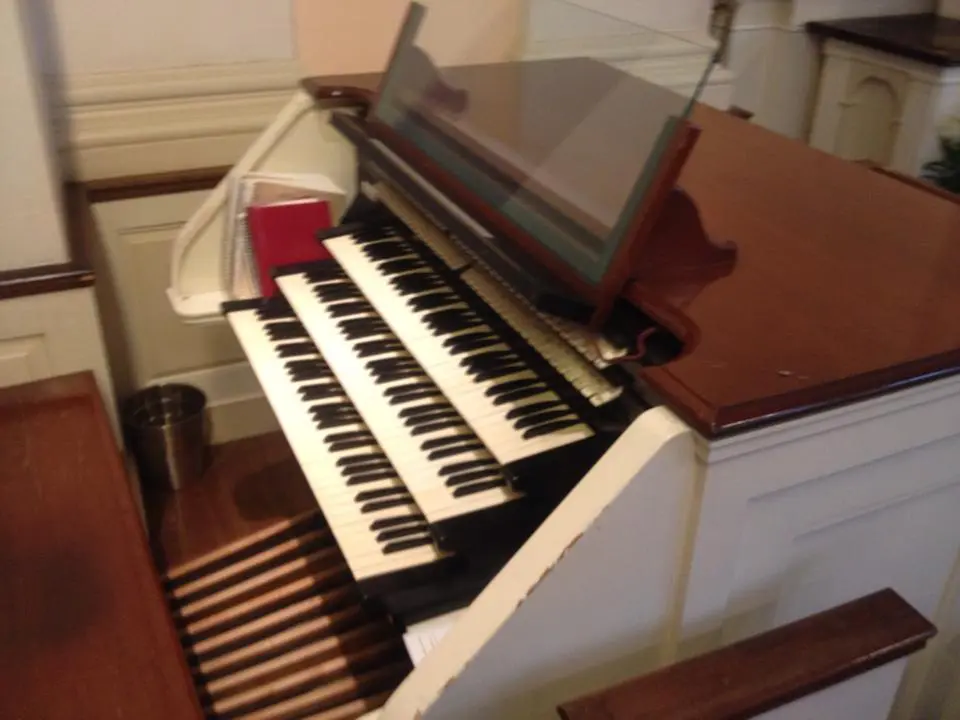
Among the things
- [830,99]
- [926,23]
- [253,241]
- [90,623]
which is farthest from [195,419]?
[926,23]

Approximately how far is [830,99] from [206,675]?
8.22 feet

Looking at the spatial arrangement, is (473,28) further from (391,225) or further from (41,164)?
(41,164)

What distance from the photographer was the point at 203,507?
2.18 metres

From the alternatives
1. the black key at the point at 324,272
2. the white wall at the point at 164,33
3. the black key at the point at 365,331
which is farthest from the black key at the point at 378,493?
the white wall at the point at 164,33

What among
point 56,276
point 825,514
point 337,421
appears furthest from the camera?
point 56,276

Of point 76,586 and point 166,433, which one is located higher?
point 76,586

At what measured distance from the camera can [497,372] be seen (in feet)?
4.13

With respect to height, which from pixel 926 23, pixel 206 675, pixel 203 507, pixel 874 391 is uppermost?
pixel 926 23

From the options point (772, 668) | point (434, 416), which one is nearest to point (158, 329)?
point (434, 416)

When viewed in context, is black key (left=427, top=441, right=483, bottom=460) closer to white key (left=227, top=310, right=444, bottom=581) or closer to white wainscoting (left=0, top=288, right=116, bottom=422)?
white key (left=227, top=310, right=444, bottom=581)

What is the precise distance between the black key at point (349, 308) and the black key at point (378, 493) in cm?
40

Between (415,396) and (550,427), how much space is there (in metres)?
0.27

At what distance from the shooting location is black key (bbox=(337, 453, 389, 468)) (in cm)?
127

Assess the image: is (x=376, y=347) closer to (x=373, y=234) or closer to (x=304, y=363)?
(x=304, y=363)
